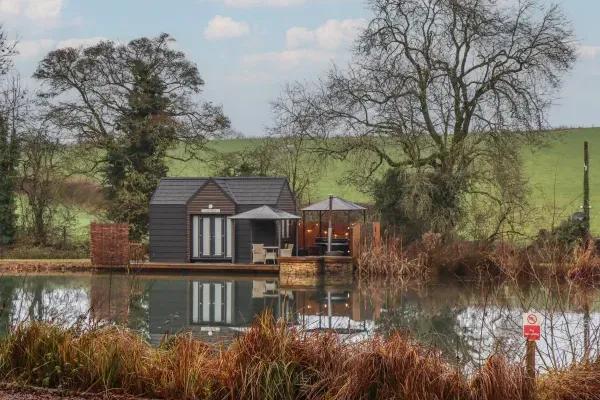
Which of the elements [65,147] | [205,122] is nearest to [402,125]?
[205,122]

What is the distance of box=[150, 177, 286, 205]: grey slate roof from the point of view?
84.9 feet

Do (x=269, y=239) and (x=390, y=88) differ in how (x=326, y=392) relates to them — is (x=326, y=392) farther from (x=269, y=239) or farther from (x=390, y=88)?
(x=390, y=88)

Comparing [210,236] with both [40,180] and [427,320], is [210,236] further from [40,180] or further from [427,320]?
[427,320]

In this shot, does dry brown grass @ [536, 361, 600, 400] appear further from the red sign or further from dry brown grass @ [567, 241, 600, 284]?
dry brown grass @ [567, 241, 600, 284]

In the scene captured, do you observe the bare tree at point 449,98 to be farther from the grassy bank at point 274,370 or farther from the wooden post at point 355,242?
the grassy bank at point 274,370

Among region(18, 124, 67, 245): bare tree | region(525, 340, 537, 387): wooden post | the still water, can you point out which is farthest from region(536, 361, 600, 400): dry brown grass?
region(18, 124, 67, 245): bare tree

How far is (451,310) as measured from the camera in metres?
14.5

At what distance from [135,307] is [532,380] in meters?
9.45

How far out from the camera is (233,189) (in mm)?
26234

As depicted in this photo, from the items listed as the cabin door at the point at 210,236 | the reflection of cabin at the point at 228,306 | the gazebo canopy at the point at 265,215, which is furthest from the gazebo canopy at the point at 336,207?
the reflection of cabin at the point at 228,306

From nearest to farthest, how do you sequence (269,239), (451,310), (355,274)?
(451,310), (355,274), (269,239)

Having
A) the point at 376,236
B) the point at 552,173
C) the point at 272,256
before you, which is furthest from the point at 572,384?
the point at 552,173

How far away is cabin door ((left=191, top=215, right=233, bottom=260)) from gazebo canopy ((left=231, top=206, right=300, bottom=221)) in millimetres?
1419

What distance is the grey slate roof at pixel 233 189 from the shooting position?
25.9m
